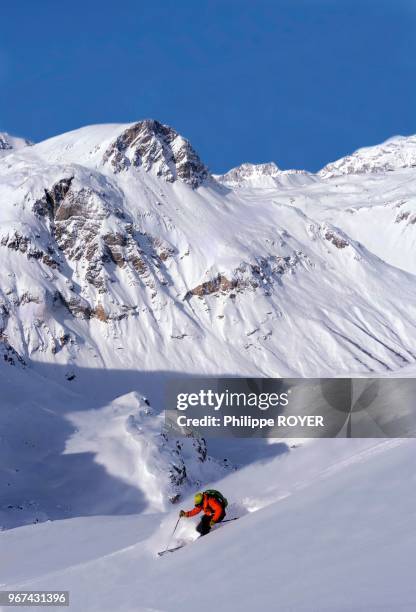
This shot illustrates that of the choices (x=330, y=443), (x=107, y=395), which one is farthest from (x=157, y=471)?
(x=107, y=395)

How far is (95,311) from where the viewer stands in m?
168

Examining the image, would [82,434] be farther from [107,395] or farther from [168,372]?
[168,372]

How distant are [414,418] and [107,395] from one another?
117 metres

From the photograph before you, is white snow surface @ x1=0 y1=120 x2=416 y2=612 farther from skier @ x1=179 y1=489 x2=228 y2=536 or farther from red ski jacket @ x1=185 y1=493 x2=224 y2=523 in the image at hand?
red ski jacket @ x1=185 y1=493 x2=224 y2=523

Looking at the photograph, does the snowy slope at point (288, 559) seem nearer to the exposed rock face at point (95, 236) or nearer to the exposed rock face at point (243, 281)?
the exposed rock face at point (95, 236)

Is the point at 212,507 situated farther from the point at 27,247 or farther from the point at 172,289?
the point at 172,289

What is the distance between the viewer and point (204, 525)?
14.5m

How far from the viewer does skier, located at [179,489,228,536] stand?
14.5 meters

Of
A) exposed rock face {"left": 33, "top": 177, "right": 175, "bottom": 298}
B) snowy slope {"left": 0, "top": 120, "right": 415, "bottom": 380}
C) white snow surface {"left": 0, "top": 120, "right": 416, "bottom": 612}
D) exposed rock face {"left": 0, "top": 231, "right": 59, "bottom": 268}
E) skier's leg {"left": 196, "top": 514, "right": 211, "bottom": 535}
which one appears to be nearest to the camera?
white snow surface {"left": 0, "top": 120, "right": 416, "bottom": 612}

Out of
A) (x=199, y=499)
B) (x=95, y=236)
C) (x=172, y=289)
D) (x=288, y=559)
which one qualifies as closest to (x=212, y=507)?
(x=199, y=499)

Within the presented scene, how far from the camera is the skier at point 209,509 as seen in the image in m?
14.5

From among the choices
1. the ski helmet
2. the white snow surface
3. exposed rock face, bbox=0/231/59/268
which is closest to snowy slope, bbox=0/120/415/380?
exposed rock face, bbox=0/231/59/268

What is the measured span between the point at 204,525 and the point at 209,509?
0.33m

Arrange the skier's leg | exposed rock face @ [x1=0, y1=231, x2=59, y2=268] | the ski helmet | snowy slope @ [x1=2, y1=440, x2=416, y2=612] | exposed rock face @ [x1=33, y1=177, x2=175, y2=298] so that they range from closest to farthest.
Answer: snowy slope @ [x1=2, y1=440, x2=416, y2=612]
the skier's leg
the ski helmet
exposed rock face @ [x1=0, y1=231, x2=59, y2=268]
exposed rock face @ [x1=33, y1=177, x2=175, y2=298]
